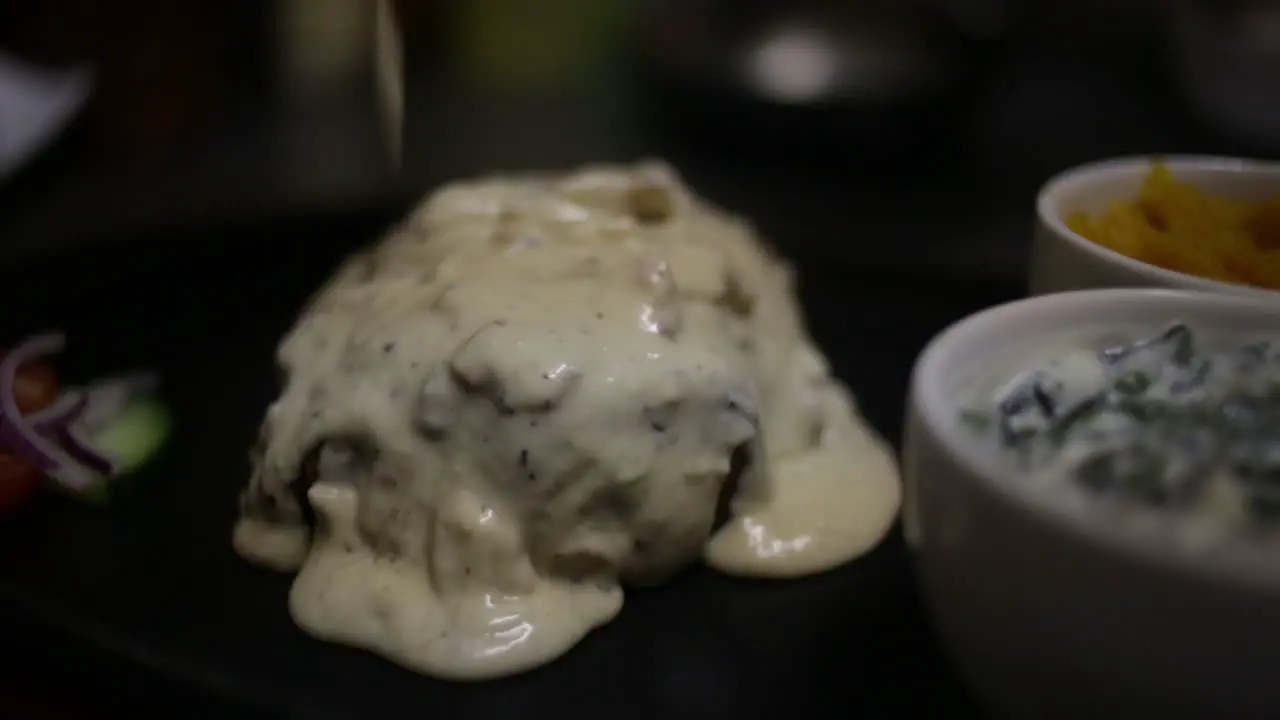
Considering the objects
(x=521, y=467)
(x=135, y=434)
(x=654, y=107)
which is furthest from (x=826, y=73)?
(x=135, y=434)

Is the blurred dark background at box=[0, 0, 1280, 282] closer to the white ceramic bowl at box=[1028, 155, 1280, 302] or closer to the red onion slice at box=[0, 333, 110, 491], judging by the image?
the white ceramic bowl at box=[1028, 155, 1280, 302]

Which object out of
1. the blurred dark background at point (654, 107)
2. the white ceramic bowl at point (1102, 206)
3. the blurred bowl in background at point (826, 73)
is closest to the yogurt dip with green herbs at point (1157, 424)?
the white ceramic bowl at point (1102, 206)

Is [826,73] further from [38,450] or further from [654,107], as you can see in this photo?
[38,450]

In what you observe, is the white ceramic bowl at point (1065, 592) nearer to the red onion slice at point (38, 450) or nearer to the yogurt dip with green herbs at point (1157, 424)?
the yogurt dip with green herbs at point (1157, 424)

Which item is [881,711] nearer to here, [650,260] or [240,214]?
[650,260]

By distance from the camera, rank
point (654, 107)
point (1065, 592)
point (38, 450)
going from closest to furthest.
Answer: point (1065, 592) < point (38, 450) < point (654, 107)


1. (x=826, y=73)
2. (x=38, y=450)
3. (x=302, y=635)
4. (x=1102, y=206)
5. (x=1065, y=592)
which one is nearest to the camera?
(x=1065, y=592)

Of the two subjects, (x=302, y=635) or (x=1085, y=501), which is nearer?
(x=1085, y=501)

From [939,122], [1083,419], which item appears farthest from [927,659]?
[939,122]

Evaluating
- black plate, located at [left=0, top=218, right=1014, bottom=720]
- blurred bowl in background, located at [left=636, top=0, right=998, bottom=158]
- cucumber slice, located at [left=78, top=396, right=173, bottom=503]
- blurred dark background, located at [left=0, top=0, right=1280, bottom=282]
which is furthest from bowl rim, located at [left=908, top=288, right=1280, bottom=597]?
blurred bowl in background, located at [left=636, top=0, right=998, bottom=158]
